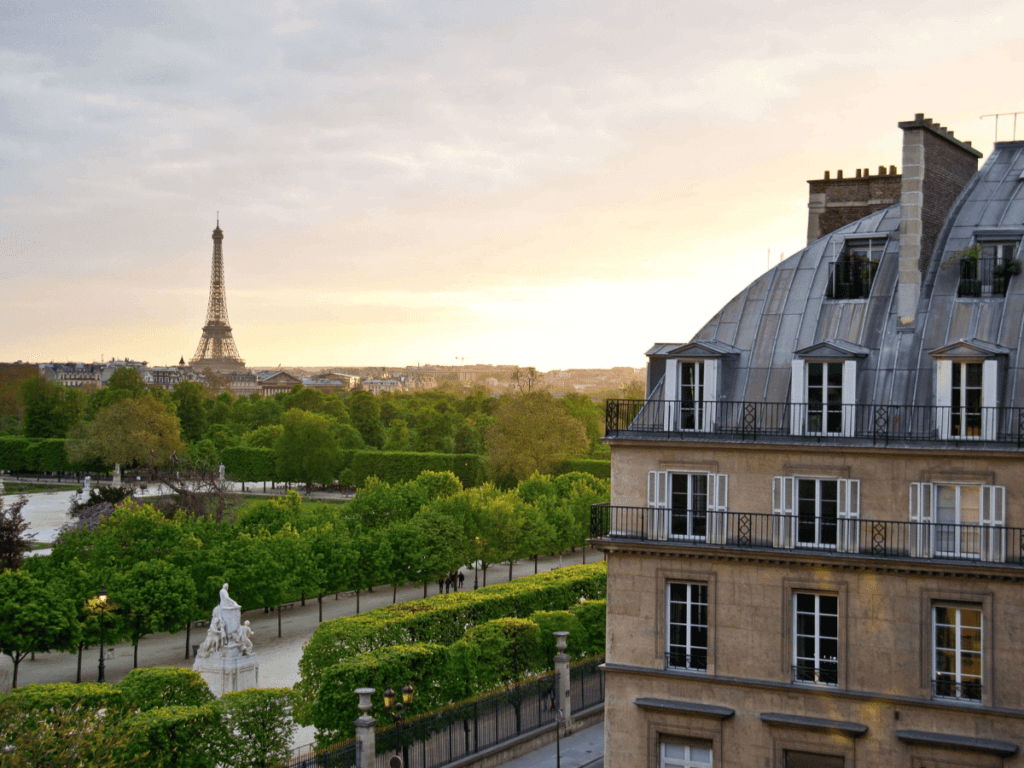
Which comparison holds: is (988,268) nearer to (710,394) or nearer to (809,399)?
(809,399)

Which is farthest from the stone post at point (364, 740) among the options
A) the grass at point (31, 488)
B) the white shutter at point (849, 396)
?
the grass at point (31, 488)

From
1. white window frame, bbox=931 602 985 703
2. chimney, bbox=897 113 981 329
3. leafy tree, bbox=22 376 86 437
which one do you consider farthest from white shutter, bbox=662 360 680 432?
leafy tree, bbox=22 376 86 437

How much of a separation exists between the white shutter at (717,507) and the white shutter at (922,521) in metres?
3.58

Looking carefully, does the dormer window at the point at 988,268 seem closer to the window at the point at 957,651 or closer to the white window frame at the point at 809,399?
the white window frame at the point at 809,399

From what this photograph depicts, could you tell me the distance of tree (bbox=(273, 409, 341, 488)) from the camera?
97.9 meters

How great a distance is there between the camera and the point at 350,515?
55.7 meters

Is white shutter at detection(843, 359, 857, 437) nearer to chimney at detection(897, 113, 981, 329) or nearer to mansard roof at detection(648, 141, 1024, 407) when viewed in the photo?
mansard roof at detection(648, 141, 1024, 407)

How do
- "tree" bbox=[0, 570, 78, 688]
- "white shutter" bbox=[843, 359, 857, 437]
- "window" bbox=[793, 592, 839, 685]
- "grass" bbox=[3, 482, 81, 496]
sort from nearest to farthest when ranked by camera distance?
"window" bbox=[793, 592, 839, 685]
"white shutter" bbox=[843, 359, 857, 437]
"tree" bbox=[0, 570, 78, 688]
"grass" bbox=[3, 482, 81, 496]

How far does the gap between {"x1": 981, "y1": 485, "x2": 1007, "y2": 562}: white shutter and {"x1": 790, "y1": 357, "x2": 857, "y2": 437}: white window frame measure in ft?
9.33

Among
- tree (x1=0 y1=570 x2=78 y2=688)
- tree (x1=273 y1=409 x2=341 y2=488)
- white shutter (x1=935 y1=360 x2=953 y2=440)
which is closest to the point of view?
white shutter (x1=935 y1=360 x2=953 y2=440)

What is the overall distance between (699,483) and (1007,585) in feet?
19.9

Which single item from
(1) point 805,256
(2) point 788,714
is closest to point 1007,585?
(2) point 788,714

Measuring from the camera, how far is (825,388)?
21.8 meters

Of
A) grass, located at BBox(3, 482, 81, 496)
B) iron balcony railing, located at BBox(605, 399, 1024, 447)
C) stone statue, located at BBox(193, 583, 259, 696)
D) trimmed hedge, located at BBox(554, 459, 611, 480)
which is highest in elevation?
iron balcony railing, located at BBox(605, 399, 1024, 447)
